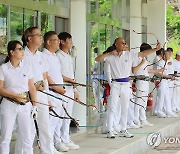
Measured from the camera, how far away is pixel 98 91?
13438 millimetres

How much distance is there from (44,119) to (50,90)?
602 millimetres

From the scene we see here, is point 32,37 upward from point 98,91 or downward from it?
upward

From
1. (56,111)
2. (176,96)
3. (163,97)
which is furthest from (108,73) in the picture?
(176,96)

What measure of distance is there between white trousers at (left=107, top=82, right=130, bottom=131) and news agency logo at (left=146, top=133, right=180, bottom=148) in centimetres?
64

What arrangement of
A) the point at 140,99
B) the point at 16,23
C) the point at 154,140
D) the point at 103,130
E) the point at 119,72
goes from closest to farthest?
the point at 16,23 → the point at 119,72 → the point at 103,130 → the point at 154,140 → the point at 140,99

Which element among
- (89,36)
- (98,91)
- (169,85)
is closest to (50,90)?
(89,36)

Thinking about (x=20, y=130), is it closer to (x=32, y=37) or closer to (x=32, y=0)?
(x=32, y=37)

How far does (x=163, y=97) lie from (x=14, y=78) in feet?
25.6

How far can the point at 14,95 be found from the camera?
20.3 feet

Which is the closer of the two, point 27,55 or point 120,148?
point 27,55

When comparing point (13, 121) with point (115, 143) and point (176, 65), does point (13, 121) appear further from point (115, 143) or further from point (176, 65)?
point (176, 65)

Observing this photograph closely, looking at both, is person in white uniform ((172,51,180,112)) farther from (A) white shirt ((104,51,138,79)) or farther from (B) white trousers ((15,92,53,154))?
(B) white trousers ((15,92,53,154))

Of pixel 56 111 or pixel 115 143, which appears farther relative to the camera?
pixel 115 143

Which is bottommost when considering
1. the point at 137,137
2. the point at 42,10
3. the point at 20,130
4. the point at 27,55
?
the point at 137,137
